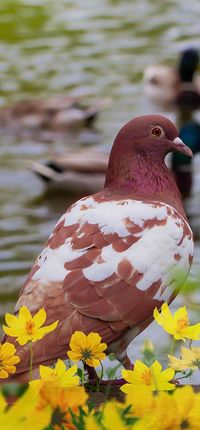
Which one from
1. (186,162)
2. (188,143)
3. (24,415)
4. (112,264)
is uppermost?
(24,415)

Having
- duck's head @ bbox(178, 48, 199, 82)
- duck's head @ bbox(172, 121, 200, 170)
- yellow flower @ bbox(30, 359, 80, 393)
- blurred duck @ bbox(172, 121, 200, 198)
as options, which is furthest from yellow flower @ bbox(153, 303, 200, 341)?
duck's head @ bbox(178, 48, 199, 82)

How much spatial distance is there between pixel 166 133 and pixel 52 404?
284cm

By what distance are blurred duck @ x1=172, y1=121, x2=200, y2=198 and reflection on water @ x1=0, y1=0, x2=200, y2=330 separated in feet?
1.87

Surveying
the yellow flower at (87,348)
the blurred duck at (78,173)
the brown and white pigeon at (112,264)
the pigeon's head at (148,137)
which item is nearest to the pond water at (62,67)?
the blurred duck at (78,173)

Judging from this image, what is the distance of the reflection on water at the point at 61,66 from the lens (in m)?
10.4

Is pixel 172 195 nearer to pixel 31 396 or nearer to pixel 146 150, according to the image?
pixel 146 150

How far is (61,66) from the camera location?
51.5 ft

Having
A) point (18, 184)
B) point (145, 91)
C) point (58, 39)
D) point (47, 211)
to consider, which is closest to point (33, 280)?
point (47, 211)

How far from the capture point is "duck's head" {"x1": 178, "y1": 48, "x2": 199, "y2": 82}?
51.3ft

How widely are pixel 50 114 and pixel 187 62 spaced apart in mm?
2548

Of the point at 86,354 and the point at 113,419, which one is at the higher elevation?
the point at 113,419

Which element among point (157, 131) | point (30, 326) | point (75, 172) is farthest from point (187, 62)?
point (30, 326)

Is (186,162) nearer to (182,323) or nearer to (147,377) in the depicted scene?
(182,323)

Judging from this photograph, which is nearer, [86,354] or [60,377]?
[60,377]
